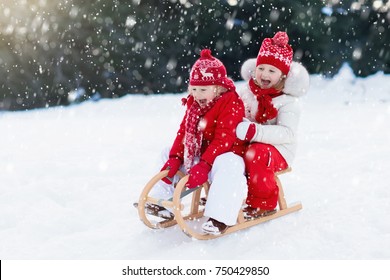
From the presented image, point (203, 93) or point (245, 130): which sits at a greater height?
point (203, 93)

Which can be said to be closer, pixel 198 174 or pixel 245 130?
pixel 198 174

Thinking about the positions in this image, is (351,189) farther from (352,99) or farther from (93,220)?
(352,99)

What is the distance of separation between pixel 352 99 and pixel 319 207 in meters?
4.81

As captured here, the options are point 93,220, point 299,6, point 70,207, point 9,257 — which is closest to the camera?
point 9,257

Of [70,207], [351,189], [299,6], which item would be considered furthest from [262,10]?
[70,207]

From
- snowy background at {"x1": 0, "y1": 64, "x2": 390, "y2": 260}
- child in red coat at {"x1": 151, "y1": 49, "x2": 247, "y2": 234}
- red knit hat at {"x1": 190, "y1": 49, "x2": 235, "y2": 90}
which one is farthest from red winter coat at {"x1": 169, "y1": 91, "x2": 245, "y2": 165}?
snowy background at {"x1": 0, "y1": 64, "x2": 390, "y2": 260}

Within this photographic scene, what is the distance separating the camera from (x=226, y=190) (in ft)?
10.5

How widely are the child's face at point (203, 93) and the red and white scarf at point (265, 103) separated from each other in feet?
1.13

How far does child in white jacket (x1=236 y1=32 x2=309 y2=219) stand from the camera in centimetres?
342

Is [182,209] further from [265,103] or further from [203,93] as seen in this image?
[265,103]

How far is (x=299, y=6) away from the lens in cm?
816

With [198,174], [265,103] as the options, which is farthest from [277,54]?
[198,174]

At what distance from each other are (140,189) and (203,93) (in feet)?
4.77

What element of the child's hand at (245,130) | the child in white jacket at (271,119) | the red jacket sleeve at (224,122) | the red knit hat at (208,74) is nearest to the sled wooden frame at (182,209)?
the child in white jacket at (271,119)
